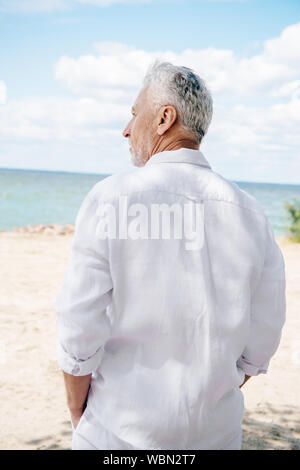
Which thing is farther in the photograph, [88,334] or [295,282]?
[295,282]

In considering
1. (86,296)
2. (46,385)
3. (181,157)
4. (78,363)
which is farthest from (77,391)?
(46,385)

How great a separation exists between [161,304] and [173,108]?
0.62m

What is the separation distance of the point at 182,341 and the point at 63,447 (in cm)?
266

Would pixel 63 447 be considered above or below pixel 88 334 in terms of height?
below

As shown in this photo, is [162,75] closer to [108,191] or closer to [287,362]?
[108,191]

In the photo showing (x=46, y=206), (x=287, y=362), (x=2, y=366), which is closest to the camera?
(x=2, y=366)

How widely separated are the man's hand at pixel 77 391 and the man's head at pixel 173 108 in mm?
763

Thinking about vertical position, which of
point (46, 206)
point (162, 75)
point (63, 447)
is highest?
point (46, 206)

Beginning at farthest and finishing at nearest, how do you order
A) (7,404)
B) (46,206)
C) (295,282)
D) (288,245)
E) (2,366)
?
(46,206)
(288,245)
(295,282)
(2,366)
(7,404)

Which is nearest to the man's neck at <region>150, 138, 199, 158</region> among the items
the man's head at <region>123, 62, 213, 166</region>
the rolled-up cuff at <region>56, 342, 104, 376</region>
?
the man's head at <region>123, 62, 213, 166</region>

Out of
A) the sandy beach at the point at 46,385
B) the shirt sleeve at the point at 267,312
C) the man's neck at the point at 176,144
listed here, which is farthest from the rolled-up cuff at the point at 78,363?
the sandy beach at the point at 46,385

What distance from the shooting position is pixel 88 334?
152 centimetres

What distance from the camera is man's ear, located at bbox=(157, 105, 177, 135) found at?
167 cm
